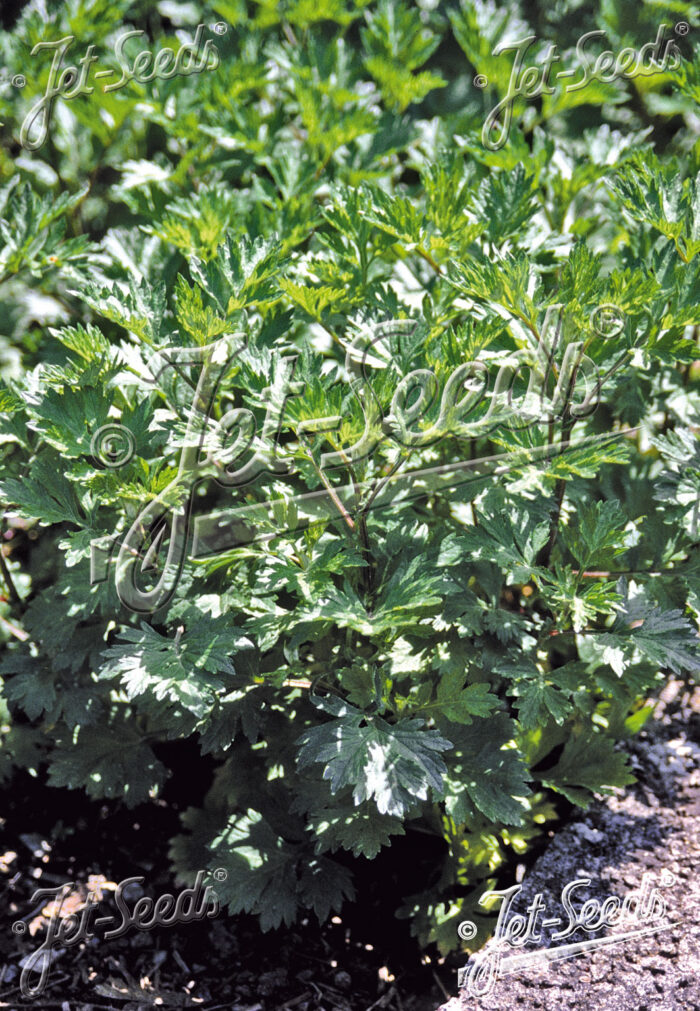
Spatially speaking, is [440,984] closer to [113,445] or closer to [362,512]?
[362,512]

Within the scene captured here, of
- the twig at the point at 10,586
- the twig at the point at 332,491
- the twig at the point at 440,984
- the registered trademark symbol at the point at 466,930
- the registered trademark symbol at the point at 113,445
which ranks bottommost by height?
the twig at the point at 440,984

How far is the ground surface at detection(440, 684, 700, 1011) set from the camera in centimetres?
148

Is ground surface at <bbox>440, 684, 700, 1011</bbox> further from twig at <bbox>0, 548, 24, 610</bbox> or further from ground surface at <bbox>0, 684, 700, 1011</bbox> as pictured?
twig at <bbox>0, 548, 24, 610</bbox>

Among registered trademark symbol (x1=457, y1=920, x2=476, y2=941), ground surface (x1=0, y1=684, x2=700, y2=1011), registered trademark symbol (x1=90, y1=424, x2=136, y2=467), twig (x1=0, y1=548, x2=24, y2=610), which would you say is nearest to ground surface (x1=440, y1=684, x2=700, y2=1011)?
ground surface (x1=0, y1=684, x2=700, y2=1011)

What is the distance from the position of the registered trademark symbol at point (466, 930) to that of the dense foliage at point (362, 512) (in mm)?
28

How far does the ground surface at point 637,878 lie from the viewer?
1.48 m

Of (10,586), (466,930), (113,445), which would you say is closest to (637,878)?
(466,930)

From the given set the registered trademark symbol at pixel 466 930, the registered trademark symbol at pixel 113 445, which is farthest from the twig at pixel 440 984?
the registered trademark symbol at pixel 113 445

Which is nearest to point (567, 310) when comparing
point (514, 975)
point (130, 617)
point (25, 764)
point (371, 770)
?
point (371, 770)

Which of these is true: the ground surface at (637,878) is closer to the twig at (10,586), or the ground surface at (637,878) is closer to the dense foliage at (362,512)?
the dense foliage at (362,512)

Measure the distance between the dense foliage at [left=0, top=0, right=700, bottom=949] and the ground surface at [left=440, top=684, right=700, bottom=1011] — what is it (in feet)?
0.31

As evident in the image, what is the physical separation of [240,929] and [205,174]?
76.1 inches

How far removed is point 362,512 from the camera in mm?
1630

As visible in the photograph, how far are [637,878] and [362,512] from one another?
90 centimetres
